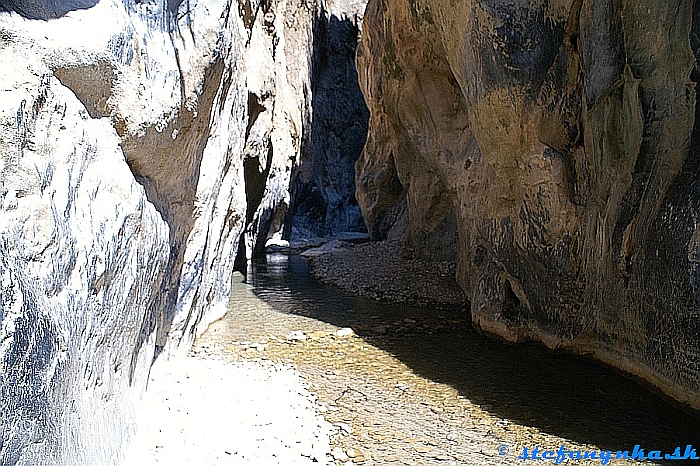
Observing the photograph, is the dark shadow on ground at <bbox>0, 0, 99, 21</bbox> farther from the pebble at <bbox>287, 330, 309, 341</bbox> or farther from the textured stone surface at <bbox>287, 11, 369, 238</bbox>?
the textured stone surface at <bbox>287, 11, 369, 238</bbox>

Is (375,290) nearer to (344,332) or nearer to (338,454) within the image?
(344,332)

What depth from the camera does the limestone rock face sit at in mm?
5035

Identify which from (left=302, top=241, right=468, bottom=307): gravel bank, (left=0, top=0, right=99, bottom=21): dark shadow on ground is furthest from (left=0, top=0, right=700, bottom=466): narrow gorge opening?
(left=302, top=241, right=468, bottom=307): gravel bank

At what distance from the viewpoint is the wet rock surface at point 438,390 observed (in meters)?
4.43

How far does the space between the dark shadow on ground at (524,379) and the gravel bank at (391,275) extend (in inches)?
34.3

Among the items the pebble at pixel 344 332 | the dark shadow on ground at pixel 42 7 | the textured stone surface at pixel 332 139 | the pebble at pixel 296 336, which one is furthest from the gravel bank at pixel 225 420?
the textured stone surface at pixel 332 139

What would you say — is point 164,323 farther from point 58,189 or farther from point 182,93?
point 58,189

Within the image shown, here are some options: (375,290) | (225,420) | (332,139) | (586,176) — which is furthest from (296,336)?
(332,139)

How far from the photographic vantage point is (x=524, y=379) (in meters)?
5.83

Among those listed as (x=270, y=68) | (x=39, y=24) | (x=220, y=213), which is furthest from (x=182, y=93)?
(x=270, y=68)

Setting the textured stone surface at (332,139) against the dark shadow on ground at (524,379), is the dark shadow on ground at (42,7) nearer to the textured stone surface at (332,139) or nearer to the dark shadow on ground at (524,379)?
the dark shadow on ground at (524,379)

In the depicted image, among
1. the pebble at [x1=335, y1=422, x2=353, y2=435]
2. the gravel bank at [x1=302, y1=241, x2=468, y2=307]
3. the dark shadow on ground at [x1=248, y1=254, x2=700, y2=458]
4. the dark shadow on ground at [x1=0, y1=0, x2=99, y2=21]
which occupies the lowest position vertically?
the pebble at [x1=335, y1=422, x2=353, y2=435]

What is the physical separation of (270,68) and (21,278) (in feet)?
47.2

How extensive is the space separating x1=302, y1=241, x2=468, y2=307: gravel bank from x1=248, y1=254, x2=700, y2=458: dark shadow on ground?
0.87 meters
